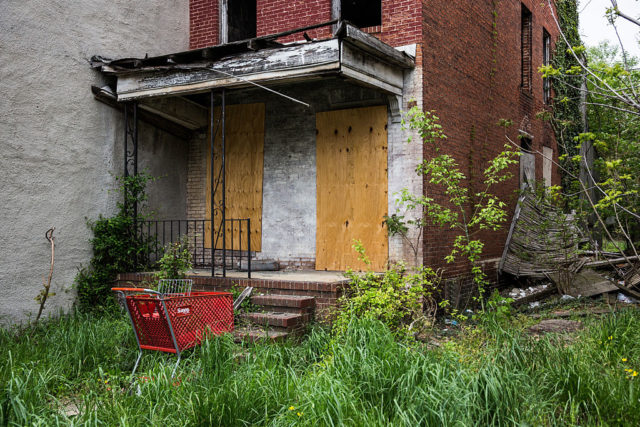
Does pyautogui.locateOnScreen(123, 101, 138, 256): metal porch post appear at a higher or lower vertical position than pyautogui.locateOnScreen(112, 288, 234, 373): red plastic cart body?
higher

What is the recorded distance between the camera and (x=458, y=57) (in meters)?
9.06

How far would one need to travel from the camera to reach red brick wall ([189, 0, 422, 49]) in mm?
7973

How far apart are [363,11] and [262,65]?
4.26m

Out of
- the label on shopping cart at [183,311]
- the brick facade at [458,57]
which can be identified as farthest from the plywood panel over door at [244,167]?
the label on shopping cart at [183,311]

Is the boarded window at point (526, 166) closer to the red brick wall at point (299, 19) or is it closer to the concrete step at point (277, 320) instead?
the red brick wall at point (299, 19)

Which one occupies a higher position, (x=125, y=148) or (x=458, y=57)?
(x=458, y=57)

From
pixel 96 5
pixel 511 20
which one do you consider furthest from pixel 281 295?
pixel 511 20

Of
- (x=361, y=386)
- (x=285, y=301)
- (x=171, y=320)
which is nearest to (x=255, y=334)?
(x=285, y=301)

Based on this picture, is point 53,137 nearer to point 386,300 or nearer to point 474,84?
point 386,300

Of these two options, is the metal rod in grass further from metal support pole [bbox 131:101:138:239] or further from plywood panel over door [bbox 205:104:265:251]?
plywood panel over door [bbox 205:104:265:251]

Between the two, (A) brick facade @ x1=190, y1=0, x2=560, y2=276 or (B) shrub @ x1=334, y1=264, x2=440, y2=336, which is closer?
(B) shrub @ x1=334, y1=264, x2=440, y2=336

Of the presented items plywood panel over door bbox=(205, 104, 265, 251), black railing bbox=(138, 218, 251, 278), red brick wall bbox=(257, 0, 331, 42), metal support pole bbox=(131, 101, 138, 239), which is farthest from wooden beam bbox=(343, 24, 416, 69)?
metal support pole bbox=(131, 101, 138, 239)

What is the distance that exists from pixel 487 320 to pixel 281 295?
260 cm

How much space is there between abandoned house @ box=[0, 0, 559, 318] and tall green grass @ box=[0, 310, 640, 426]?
2.26 meters
